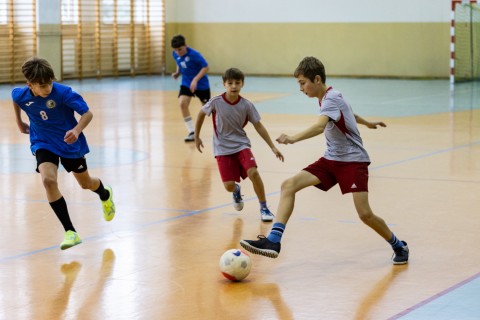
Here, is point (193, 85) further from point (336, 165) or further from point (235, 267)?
point (235, 267)

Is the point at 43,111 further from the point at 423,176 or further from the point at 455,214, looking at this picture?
the point at 423,176

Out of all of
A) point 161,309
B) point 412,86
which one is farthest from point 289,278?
point 412,86

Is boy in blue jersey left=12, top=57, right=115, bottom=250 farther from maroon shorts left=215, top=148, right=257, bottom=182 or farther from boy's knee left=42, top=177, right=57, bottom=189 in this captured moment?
maroon shorts left=215, top=148, right=257, bottom=182

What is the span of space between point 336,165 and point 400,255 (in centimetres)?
84

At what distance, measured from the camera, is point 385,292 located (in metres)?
6.45

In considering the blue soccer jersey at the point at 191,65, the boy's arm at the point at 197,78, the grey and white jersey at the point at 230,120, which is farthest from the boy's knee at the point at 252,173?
the blue soccer jersey at the point at 191,65

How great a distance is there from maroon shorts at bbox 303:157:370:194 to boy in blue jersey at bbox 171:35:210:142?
26.3 feet

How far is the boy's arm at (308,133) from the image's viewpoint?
A: 6527 mm

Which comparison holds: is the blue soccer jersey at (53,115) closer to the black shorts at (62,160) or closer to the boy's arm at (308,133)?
the black shorts at (62,160)

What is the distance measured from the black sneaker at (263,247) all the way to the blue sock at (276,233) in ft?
0.11

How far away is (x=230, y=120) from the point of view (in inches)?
368

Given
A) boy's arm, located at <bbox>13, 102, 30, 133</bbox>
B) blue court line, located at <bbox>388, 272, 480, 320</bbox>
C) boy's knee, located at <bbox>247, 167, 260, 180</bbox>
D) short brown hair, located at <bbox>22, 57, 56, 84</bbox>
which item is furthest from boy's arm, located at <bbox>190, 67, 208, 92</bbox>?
blue court line, located at <bbox>388, 272, 480, 320</bbox>

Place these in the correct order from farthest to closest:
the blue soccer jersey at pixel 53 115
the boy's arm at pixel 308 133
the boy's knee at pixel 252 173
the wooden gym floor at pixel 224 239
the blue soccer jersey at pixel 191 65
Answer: the blue soccer jersey at pixel 191 65
the boy's knee at pixel 252 173
the blue soccer jersey at pixel 53 115
the boy's arm at pixel 308 133
the wooden gym floor at pixel 224 239

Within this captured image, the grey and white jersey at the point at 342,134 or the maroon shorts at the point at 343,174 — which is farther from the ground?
the grey and white jersey at the point at 342,134
